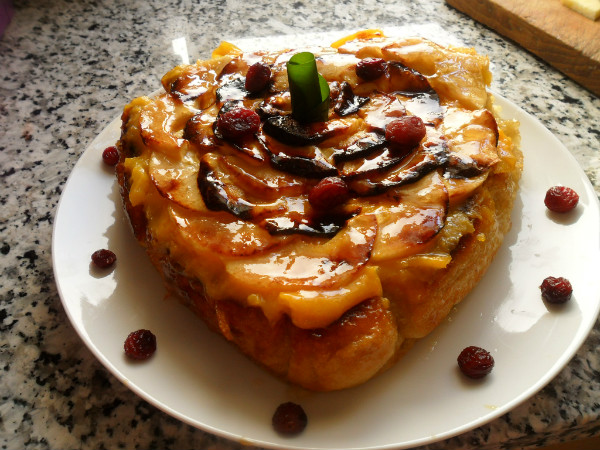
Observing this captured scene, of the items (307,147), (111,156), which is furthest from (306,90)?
(111,156)

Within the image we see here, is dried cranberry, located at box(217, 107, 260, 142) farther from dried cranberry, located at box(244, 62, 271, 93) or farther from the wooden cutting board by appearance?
the wooden cutting board

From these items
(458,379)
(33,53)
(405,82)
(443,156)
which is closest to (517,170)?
(443,156)

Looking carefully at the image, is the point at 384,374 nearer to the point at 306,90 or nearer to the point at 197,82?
the point at 306,90

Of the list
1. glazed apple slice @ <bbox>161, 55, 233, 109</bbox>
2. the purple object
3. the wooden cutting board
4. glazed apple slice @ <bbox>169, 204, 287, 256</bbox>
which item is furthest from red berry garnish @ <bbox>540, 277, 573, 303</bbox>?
the purple object

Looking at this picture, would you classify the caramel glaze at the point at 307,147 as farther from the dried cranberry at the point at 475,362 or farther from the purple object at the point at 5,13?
the purple object at the point at 5,13

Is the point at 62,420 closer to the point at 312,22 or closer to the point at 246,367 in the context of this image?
the point at 246,367

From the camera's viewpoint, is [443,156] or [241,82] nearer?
[443,156]

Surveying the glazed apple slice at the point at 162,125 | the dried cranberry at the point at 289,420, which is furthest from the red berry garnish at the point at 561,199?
the glazed apple slice at the point at 162,125

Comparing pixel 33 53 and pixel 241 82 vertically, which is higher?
pixel 241 82
